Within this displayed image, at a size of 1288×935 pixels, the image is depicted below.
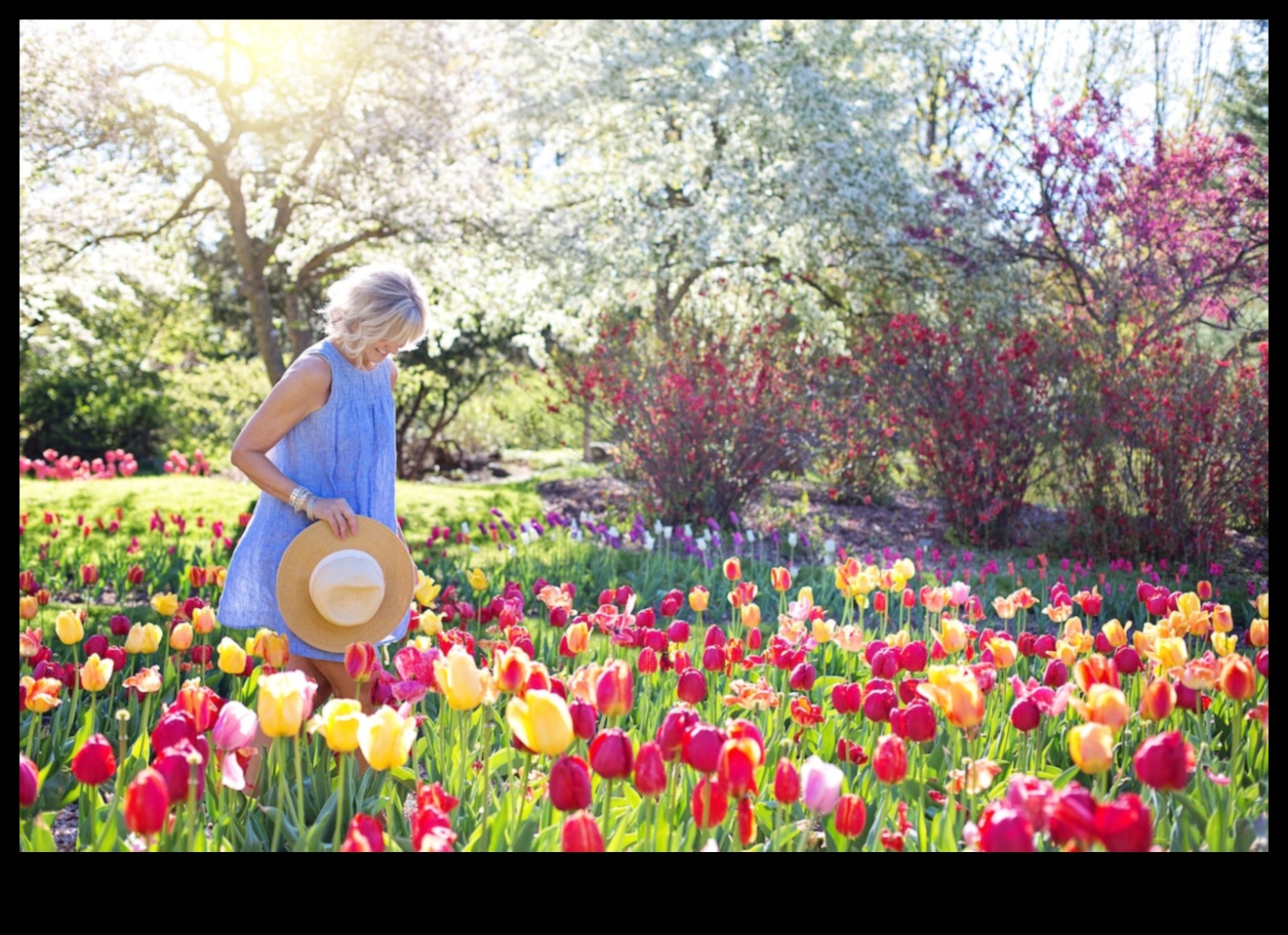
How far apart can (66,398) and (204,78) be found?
7199 millimetres

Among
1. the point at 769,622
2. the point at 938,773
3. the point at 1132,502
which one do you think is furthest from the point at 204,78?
the point at 938,773

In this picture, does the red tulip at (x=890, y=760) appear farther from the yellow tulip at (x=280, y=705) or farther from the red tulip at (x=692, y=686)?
the yellow tulip at (x=280, y=705)

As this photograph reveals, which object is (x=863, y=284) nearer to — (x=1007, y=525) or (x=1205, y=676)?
(x=1007, y=525)

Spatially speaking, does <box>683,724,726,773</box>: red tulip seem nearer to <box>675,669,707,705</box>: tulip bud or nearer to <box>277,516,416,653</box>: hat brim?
<box>675,669,707,705</box>: tulip bud

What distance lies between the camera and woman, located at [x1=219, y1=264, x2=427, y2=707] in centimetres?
266

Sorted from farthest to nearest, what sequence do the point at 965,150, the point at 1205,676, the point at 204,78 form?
the point at 965,150, the point at 204,78, the point at 1205,676

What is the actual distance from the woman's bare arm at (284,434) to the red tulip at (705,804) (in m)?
1.23

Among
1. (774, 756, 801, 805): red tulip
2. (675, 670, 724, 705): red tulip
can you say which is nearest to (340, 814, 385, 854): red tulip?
(774, 756, 801, 805): red tulip

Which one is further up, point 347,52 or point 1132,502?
point 347,52

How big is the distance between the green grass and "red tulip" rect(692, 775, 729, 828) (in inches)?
223

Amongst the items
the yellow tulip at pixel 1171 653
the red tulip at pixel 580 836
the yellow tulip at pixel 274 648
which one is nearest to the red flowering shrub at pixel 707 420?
the yellow tulip at pixel 274 648

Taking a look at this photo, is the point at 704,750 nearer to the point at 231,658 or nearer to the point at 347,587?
the point at 347,587

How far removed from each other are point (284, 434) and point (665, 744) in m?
1.39

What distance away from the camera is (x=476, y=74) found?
38.2 feet
